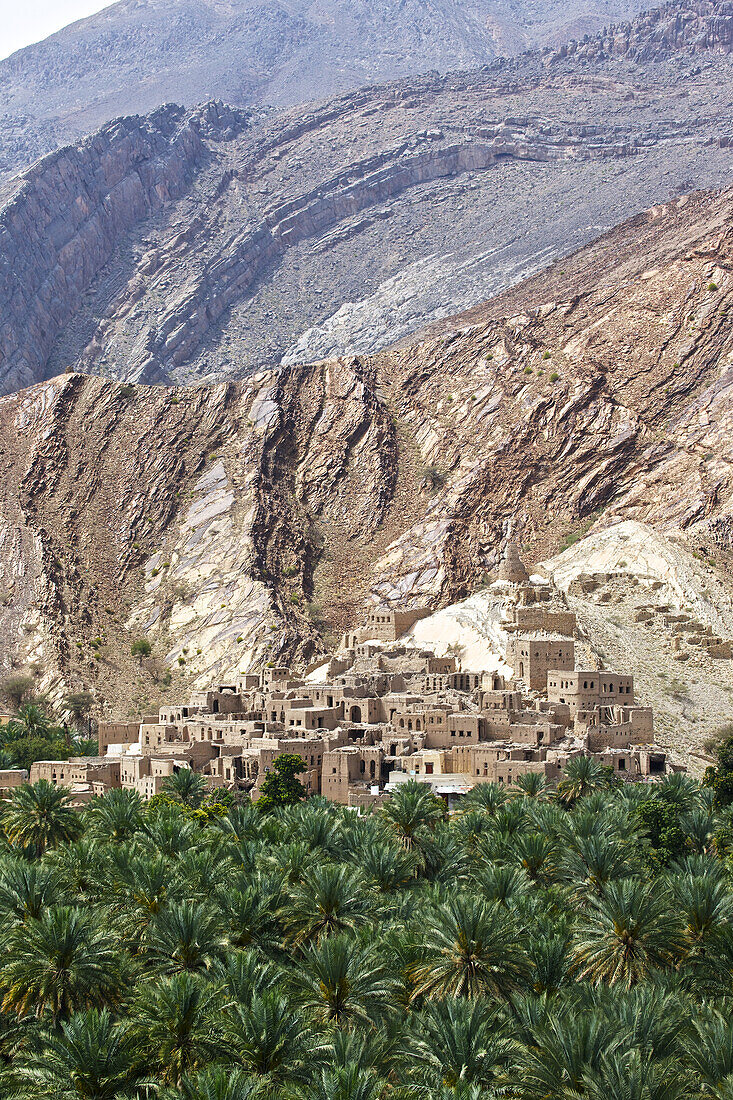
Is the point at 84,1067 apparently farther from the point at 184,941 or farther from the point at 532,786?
the point at 532,786

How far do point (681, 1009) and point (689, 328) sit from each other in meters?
125

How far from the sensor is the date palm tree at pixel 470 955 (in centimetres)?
4447

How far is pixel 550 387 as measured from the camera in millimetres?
158000

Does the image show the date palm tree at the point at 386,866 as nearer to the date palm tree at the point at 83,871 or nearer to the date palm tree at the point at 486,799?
the date palm tree at the point at 83,871

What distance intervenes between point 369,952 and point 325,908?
20.8 feet

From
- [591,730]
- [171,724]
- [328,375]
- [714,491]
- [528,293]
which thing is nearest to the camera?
[591,730]

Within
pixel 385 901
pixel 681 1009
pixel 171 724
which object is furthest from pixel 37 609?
pixel 681 1009

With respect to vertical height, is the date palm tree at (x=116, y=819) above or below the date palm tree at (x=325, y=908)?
above

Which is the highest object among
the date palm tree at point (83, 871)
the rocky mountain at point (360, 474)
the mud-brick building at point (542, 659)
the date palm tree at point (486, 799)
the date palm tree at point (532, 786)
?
the rocky mountain at point (360, 474)

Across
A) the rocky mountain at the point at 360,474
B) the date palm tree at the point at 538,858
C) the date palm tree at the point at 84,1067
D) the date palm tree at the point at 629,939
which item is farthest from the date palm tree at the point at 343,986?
the rocky mountain at the point at 360,474

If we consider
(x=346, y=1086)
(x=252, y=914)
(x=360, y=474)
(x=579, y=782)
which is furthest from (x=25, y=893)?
(x=360, y=474)

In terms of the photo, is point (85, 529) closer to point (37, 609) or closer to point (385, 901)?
point (37, 609)

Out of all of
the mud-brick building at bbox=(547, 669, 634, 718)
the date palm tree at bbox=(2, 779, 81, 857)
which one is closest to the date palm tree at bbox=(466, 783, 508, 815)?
the date palm tree at bbox=(2, 779, 81, 857)

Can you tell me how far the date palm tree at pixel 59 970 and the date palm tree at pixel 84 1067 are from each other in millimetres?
4427
